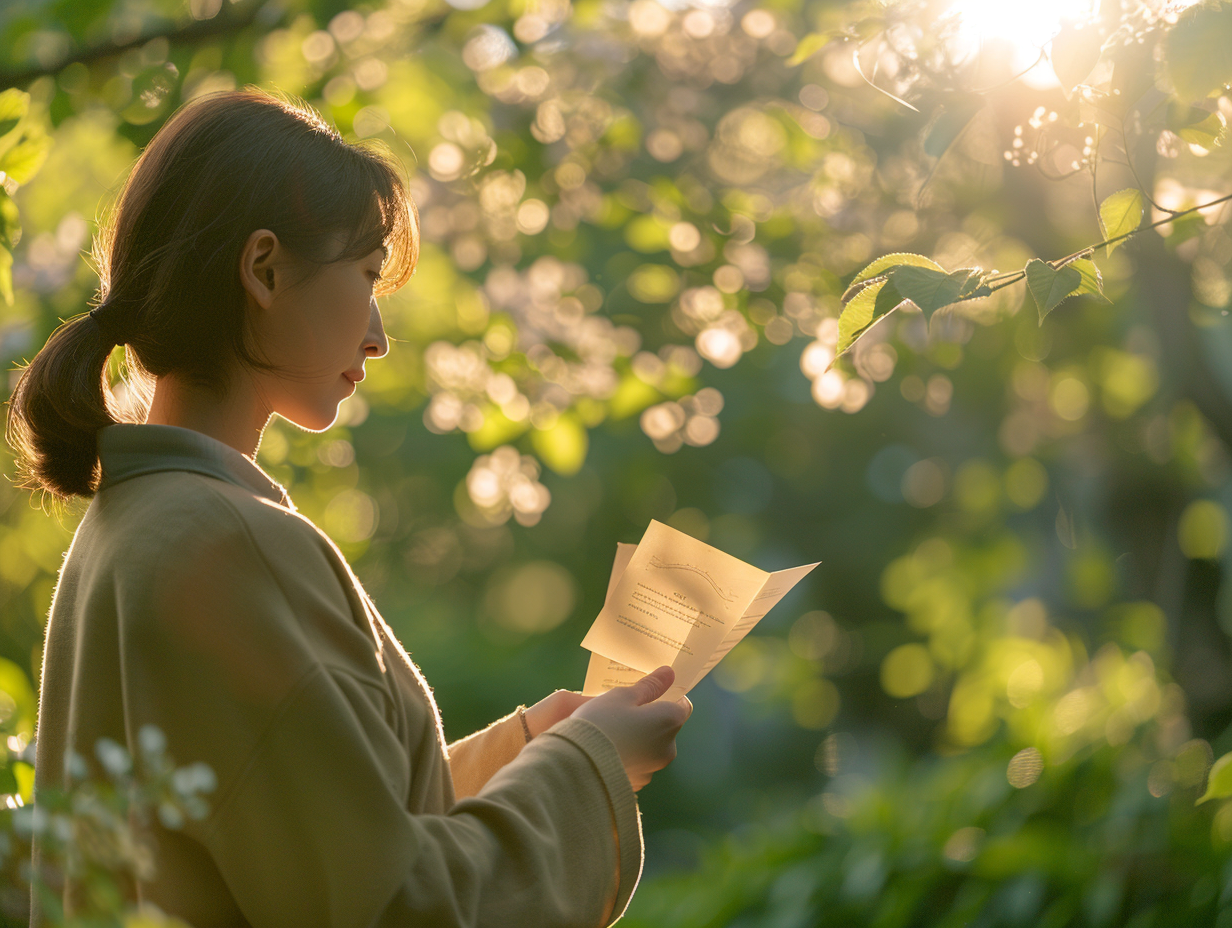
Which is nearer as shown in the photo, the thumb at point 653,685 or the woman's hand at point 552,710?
the thumb at point 653,685

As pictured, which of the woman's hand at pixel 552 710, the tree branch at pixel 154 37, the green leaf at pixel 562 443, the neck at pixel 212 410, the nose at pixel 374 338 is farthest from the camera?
the green leaf at pixel 562 443

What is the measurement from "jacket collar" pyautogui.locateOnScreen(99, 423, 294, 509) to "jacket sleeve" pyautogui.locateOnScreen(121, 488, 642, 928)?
4.3 inches

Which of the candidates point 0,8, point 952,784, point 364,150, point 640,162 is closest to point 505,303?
point 640,162

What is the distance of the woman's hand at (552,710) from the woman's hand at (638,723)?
0.28m

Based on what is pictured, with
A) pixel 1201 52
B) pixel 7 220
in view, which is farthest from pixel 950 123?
pixel 7 220

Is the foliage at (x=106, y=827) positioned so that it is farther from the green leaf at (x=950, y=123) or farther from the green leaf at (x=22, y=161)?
the green leaf at (x=22, y=161)

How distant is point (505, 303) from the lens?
4.60 meters

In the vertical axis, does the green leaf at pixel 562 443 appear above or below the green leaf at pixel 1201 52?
below

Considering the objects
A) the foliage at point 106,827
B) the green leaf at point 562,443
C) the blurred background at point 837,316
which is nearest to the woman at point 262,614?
the foliage at point 106,827

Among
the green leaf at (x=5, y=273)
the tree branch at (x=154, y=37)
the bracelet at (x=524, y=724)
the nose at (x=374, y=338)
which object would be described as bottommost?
the bracelet at (x=524, y=724)

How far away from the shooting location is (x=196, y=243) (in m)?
1.11

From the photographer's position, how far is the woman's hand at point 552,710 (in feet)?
4.90

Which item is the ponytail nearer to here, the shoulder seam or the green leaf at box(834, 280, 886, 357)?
the shoulder seam

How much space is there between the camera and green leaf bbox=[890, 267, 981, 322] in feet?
3.72
